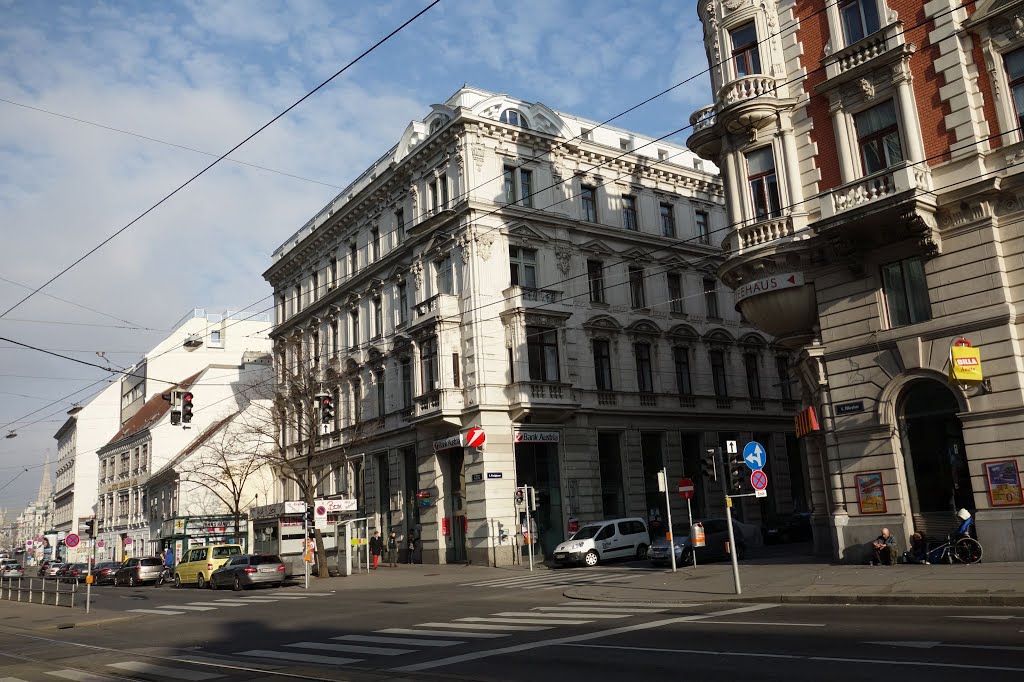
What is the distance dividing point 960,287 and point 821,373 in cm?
451

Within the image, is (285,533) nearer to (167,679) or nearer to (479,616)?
(479,616)

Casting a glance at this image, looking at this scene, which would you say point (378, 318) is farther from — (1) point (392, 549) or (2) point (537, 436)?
(2) point (537, 436)

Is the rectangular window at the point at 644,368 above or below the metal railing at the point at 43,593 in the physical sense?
above

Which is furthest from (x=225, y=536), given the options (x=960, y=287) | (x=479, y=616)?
(x=960, y=287)

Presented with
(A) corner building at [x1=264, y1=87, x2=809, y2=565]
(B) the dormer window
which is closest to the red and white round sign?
(A) corner building at [x1=264, y1=87, x2=809, y2=565]

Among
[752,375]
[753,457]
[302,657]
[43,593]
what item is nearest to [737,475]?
[753,457]

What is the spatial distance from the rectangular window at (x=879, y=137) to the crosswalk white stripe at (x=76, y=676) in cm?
2040

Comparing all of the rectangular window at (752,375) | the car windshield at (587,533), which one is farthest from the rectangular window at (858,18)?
the rectangular window at (752,375)

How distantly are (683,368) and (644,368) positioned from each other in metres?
2.73

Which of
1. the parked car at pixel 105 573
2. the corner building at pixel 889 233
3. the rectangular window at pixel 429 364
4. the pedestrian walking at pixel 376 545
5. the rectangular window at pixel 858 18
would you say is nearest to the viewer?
the corner building at pixel 889 233

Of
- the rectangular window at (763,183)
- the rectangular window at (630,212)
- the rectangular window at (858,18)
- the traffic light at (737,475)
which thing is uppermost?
the rectangular window at (630,212)

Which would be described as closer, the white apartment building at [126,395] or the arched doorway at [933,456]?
the arched doorway at [933,456]

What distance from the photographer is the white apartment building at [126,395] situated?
75500 millimetres

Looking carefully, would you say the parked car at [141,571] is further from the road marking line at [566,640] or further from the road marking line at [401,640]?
the road marking line at [566,640]
